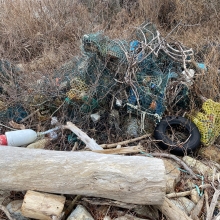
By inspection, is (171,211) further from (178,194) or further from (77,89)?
(77,89)

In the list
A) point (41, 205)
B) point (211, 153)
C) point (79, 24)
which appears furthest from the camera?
point (79, 24)

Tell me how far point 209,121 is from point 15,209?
233cm

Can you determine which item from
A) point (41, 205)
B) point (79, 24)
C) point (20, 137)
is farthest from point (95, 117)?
point (79, 24)

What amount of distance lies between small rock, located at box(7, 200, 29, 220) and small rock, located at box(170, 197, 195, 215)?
53.0 inches

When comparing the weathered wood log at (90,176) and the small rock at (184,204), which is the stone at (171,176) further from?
the weathered wood log at (90,176)

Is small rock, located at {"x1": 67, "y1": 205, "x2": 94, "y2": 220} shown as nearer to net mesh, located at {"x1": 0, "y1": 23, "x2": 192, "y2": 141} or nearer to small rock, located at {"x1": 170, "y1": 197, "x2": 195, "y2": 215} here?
small rock, located at {"x1": 170, "y1": 197, "x2": 195, "y2": 215}

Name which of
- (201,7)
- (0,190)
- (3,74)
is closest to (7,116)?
(3,74)

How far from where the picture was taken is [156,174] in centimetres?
241

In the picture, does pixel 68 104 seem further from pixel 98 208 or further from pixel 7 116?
pixel 98 208

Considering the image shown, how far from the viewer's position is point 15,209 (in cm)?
255

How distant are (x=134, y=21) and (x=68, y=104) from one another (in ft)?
9.59

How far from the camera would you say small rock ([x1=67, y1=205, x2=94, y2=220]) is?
95.9 inches

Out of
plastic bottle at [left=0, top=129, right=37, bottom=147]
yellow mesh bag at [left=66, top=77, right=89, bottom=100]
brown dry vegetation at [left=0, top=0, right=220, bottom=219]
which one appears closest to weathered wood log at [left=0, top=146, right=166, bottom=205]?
plastic bottle at [left=0, top=129, right=37, bottom=147]

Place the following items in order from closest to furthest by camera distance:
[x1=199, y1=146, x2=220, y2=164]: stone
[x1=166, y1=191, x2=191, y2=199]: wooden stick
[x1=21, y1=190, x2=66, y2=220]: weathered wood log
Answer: [x1=21, y1=190, x2=66, y2=220]: weathered wood log, [x1=166, y1=191, x2=191, y2=199]: wooden stick, [x1=199, y1=146, x2=220, y2=164]: stone
